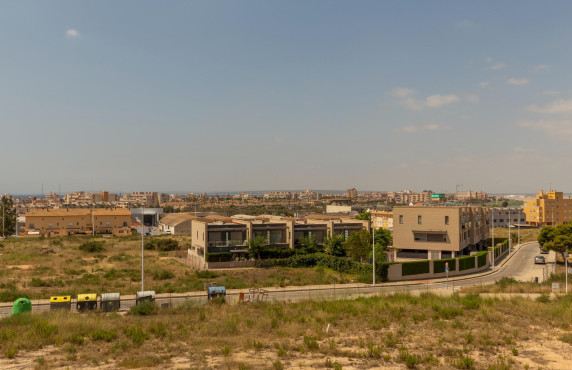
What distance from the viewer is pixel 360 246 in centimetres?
5384

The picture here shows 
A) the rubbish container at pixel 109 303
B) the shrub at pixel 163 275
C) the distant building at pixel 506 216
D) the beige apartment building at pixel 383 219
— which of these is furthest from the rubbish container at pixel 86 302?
the distant building at pixel 506 216

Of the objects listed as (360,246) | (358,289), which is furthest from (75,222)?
(358,289)

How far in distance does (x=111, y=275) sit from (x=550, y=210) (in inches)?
5879

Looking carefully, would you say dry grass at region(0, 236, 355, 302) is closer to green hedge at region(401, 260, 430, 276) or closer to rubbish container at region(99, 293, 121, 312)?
green hedge at region(401, 260, 430, 276)

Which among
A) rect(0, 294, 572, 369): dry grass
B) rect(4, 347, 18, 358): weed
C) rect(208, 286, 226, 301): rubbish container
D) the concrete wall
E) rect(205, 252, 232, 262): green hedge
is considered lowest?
the concrete wall

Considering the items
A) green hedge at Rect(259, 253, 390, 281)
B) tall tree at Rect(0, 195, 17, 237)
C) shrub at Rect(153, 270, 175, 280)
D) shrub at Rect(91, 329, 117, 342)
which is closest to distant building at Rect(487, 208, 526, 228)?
green hedge at Rect(259, 253, 390, 281)

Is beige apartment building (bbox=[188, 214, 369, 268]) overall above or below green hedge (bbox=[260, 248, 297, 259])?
above

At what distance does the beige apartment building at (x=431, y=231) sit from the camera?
6184cm

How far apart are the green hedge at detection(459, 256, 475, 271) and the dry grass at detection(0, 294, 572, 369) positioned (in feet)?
86.7

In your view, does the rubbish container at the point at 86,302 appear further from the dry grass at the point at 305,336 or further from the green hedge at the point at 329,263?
the green hedge at the point at 329,263

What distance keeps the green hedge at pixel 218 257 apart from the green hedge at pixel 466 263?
32293 mm

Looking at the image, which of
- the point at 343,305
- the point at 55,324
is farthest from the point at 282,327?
the point at 55,324

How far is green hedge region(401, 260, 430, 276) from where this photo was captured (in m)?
50.8

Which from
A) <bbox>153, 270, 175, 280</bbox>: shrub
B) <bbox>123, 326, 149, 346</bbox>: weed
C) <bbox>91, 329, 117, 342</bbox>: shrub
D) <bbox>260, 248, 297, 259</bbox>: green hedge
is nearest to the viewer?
<bbox>123, 326, 149, 346</bbox>: weed
